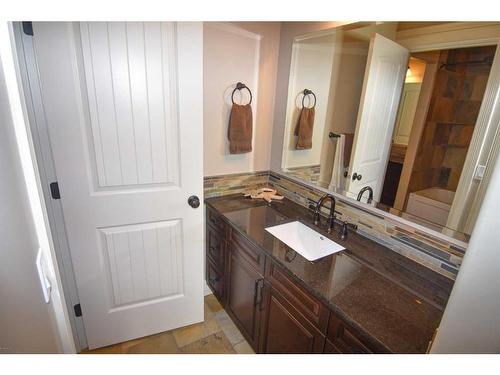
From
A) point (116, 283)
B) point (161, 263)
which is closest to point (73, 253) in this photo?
point (116, 283)

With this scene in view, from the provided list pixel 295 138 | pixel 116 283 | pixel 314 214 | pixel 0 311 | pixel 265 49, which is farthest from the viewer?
pixel 295 138

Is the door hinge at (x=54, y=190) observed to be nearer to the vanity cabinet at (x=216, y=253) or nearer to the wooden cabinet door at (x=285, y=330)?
the vanity cabinet at (x=216, y=253)

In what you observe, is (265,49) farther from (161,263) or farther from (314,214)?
(161,263)

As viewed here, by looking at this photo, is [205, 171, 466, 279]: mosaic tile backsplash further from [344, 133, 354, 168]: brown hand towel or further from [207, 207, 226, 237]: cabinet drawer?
[344, 133, 354, 168]: brown hand towel

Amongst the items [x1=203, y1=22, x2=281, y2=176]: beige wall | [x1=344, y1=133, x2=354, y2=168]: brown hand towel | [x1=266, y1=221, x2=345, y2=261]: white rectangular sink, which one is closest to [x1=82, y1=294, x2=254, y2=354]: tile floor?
[x1=266, y1=221, x2=345, y2=261]: white rectangular sink

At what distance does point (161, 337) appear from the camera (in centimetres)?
170

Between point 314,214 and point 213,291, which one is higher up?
point 314,214

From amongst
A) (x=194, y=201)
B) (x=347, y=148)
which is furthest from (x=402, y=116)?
(x=194, y=201)

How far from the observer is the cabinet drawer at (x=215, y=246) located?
1.75m

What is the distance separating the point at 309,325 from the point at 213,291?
1.12 m

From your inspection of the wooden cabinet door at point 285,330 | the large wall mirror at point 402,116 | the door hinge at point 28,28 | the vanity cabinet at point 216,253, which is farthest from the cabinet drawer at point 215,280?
the door hinge at point 28,28

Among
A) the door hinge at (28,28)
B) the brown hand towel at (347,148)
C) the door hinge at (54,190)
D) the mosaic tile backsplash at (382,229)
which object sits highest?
the door hinge at (28,28)

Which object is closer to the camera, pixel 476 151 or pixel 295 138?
pixel 476 151

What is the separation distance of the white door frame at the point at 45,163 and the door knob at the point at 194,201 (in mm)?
659
